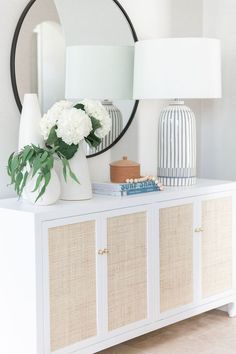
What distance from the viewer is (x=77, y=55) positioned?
10.2 ft

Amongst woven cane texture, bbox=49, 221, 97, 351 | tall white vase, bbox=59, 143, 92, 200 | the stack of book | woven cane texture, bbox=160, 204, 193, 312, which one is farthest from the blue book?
woven cane texture, bbox=49, 221, 97, 351

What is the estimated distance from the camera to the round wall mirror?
2.93m

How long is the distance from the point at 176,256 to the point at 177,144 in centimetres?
54

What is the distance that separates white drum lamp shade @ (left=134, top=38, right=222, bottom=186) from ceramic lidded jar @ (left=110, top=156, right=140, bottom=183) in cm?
24

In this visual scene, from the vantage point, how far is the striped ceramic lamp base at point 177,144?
323 cm

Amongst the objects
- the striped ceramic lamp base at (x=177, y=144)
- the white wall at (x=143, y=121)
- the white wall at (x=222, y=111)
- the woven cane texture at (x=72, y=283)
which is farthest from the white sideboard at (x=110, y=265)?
the white wall at (x=222, y=111)

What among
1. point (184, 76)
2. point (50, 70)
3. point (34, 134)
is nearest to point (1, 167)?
point (34, 134)

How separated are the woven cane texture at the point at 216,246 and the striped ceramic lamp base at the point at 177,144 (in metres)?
0.18

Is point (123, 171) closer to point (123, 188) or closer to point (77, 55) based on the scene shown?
point (123, 188)

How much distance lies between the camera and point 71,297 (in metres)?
2.63

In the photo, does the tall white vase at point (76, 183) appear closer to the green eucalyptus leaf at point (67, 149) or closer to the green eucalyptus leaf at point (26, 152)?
the green eucalyptus leaf at point (67, 149)

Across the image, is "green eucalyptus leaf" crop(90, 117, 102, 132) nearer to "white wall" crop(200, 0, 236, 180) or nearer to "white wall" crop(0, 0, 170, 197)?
"white wall" crop(0, 0, 170, 197)

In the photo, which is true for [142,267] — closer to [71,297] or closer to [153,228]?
[153,228]

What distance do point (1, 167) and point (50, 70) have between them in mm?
506
